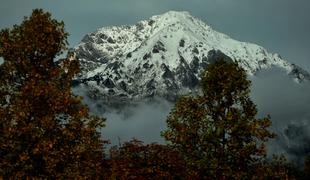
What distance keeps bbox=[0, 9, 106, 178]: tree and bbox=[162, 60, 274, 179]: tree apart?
388 inches

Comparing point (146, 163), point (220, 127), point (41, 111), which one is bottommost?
point (41, 111)

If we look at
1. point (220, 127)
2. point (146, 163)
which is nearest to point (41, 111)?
point (220, 127)

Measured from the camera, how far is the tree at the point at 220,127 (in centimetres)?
3759

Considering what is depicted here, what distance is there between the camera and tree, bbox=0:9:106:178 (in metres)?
28.3

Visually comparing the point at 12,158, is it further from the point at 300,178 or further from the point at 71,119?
the point at 300,178

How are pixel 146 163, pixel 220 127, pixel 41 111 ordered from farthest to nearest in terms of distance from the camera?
1. pixel 146 163
2. pixel 220 127
3. pixel 41 111

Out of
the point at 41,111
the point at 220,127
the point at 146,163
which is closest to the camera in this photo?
the point at 41,111

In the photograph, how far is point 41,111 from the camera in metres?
29.5

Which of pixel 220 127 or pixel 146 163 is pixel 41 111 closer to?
pixel 220 127

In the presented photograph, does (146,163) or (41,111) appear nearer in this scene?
(41,111)

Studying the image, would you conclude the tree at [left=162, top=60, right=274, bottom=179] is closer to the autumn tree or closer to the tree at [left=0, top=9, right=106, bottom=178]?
the tree at [left=0, top=9, right=106, bottom=178]

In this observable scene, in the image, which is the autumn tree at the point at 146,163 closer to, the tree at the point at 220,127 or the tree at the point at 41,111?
the tree at the point at 220,127

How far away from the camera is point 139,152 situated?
79.2m

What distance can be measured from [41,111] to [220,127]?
44.9ft
